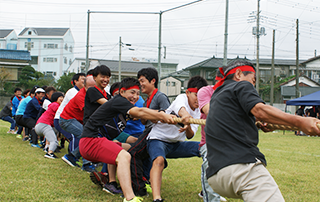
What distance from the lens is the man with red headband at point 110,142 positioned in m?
3.78

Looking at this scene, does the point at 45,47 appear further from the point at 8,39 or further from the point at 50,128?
the point at 50,128

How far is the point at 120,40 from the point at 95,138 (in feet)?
82.0

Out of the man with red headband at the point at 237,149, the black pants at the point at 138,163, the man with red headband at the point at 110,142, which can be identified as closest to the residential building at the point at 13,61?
the black pants at the point at 138,163

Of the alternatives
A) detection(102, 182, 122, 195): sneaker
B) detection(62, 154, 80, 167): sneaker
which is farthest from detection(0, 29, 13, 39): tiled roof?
detection(102, 182, 122, 195): sneaker

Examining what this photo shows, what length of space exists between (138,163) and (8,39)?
64.5 m

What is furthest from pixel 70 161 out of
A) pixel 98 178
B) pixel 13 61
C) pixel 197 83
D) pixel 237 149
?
pixel 13 61

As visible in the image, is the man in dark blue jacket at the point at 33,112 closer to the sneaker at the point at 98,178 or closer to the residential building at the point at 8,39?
the sneaker at the point at 98,178

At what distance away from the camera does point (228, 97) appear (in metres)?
2.42

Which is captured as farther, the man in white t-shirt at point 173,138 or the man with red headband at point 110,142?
the man in white t-shirt at point 173,138

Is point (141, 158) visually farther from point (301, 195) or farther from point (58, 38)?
point (58, 38)

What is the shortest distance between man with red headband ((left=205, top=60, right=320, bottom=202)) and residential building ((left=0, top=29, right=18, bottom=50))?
64316 mm

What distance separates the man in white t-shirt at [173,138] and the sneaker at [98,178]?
1091 millimetres

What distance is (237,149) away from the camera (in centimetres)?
237

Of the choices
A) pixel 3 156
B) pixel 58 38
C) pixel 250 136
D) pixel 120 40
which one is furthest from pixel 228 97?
pixel 58 38
